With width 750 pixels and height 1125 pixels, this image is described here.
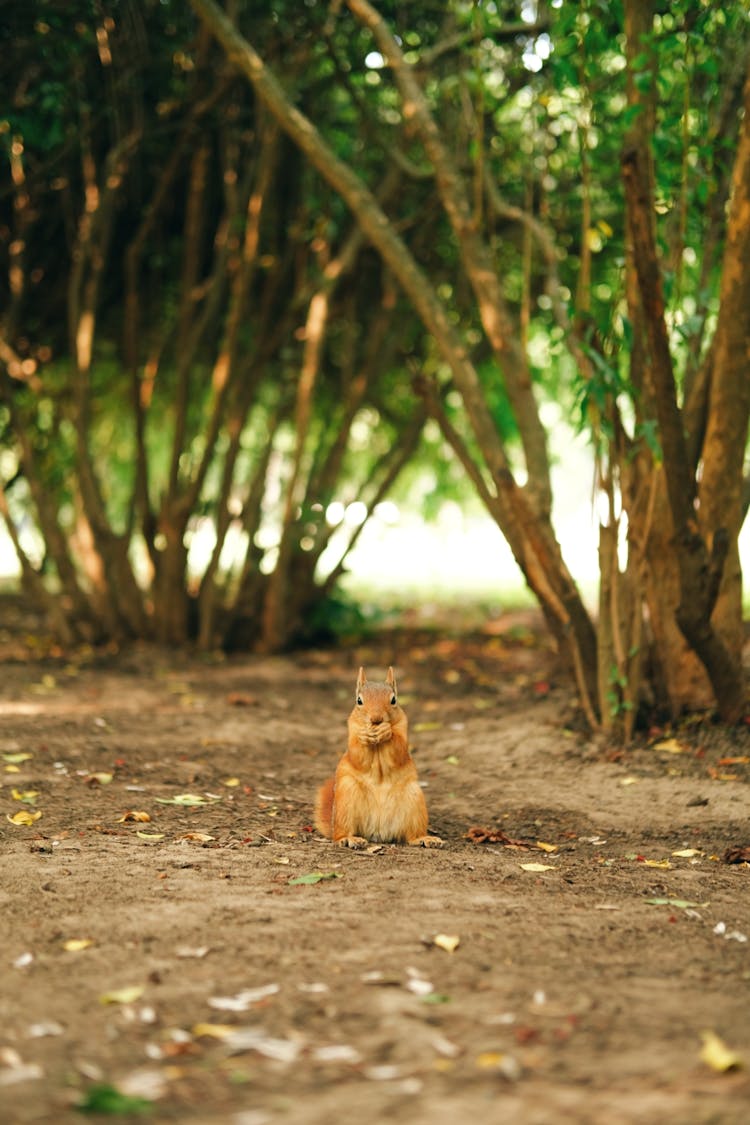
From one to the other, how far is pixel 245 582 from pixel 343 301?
2.73 meters

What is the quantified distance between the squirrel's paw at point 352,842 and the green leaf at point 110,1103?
7.10 ft

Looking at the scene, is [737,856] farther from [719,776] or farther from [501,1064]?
[501,1064]

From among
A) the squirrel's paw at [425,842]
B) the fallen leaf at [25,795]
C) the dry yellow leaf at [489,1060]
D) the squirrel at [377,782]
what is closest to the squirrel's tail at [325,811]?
the squirrel at [377,782]

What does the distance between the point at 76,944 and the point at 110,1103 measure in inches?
40.6

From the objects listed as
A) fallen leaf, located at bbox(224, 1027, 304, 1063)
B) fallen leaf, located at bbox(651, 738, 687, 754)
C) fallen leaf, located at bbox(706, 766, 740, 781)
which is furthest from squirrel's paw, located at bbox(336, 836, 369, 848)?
fallen leaf, located at bbox(651, 738, 687, 754)

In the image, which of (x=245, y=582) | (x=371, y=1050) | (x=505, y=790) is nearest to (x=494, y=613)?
(x=245, y=582)

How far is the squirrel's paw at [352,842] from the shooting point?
189 inches

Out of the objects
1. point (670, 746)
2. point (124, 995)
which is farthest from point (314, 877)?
point (670, 746)

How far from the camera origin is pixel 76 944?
3.59m

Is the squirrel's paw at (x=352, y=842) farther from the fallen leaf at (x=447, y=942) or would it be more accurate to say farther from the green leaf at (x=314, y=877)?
the fallen leaf at (x=447, y=942)

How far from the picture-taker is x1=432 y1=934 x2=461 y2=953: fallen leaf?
11.6 ft

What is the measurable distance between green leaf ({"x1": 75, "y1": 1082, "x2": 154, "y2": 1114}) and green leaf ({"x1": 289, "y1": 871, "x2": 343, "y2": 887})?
158cm

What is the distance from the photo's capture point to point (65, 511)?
15.0m

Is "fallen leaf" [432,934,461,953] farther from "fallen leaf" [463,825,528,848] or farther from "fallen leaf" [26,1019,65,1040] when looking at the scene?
"fallen leaf" [463,825,528,848]
